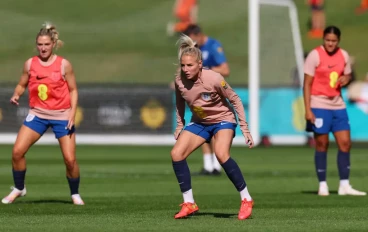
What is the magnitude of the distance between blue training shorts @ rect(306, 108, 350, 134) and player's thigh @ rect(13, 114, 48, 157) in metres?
3.84

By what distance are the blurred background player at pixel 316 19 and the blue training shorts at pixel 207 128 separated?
31.0 m

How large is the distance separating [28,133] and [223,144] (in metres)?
2.68

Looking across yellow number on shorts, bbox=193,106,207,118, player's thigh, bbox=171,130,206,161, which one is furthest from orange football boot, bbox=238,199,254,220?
yellow number on shorts, bbox=193,106,207,118

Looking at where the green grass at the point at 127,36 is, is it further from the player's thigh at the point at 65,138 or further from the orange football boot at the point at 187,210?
the orange football boot at the point at 187,210

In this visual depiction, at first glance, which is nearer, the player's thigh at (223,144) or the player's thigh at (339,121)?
the player's thigh at (223,144)

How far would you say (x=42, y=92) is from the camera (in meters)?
12.4

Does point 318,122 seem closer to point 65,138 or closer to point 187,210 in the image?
point 65,138

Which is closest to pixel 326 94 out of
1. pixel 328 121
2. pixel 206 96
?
pixel 328 121

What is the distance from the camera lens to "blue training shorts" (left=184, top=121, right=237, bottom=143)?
36.3 ft

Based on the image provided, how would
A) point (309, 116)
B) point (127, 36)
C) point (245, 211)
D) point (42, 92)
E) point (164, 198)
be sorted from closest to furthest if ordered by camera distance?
point (245, 211) < point (42, 92) < point (164, 198) < point (309, 116) < point (127, 36)

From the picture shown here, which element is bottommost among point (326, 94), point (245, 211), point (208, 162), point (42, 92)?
point (208, 162)

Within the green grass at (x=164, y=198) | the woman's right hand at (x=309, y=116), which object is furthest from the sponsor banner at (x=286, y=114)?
the woman's right hand at (x=309, y=116)

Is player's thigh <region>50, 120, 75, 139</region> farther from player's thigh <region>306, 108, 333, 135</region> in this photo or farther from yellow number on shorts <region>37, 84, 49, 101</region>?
player's thigh <region>306, 108, 333, 135</region>

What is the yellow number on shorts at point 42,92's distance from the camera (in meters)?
12.4
